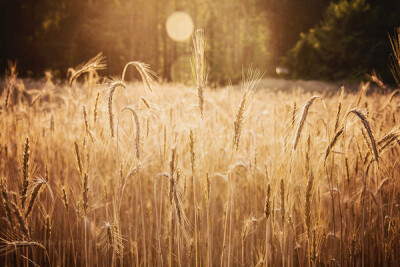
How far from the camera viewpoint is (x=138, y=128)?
1172 mm

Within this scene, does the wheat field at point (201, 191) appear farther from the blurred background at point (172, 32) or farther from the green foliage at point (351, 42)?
the green foliage at point (351, 42)

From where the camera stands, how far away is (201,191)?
5.57 ft

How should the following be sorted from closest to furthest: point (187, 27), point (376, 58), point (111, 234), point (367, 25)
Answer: point (111, 234) → point (376, 58) → point (367, 25) → point (187, 27)

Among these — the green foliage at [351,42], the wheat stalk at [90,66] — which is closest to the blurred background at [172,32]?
the green foliage at [351,42]

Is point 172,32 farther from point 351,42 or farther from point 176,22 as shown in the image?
point 351,42

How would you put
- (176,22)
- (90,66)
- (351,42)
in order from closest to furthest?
(90,66), (351,42), (176,22)

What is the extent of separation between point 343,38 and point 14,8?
76.1 ft

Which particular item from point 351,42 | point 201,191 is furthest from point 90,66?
point 351,42

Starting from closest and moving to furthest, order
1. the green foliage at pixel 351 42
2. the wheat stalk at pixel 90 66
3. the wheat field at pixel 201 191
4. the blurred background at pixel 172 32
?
the wheat field at pixel 201 191 → the wheat stalk at pixel 90 66 → the green foliage at pixel 351 42 → the blurred background at pixel 172 32

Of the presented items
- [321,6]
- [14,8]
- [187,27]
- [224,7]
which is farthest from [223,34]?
[14,8]

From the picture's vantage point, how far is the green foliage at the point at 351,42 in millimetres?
15891

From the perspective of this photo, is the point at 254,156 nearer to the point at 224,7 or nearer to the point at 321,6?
the point at 321,6

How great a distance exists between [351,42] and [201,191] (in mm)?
18916

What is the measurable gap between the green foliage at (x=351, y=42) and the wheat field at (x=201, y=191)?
52.1 ft
